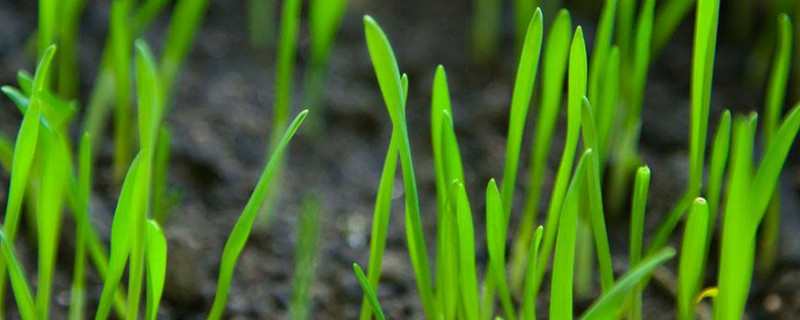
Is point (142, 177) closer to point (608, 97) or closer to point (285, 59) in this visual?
point (285, 59)

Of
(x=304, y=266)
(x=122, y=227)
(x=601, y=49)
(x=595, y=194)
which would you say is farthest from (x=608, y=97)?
(x=122, y=227)

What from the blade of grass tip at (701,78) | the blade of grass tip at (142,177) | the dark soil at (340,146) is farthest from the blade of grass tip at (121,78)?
the blade of grass tip at (701,78)

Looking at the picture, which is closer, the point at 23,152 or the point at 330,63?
the point at 23,152

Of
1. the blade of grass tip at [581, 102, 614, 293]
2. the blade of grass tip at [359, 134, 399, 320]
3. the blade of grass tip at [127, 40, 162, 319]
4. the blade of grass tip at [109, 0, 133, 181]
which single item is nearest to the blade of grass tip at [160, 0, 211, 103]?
the blade of grass tip at [109, 0, 133, 181]

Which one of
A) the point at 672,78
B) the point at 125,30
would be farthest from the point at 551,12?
the point at 125,30

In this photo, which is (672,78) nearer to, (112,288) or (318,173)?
(318,173)

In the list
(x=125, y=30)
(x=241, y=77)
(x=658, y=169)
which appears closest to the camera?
(x=125, y=30)

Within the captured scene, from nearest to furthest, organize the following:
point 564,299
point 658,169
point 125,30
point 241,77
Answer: point 564,299, point 125,30, point 658,169, point 241,77
